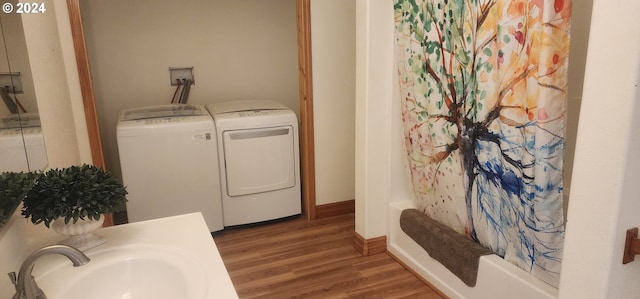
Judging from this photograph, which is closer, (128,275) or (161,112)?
(128,275)

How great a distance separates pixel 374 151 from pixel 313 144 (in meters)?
0.68

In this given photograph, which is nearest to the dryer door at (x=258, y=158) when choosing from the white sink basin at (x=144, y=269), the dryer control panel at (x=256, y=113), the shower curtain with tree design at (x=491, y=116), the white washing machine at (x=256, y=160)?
the white washing machine at (x=256, y=160)

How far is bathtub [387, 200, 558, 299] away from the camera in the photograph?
173cm

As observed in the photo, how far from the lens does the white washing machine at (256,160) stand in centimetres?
291

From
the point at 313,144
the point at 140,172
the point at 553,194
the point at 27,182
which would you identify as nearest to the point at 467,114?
the point at 553,194

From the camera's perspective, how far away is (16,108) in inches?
40.3

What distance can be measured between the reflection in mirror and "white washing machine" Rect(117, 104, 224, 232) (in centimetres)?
151

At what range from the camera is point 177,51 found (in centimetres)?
328

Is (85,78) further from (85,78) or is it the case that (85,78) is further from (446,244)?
(446,244)

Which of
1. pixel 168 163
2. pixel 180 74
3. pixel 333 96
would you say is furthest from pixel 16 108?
pixel 180 74

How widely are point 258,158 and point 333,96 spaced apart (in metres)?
0.71

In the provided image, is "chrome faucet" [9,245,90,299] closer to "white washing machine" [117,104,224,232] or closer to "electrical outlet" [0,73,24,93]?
"electrical outlet" [0,73,24,93]

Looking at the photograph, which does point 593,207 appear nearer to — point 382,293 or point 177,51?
point 382,293

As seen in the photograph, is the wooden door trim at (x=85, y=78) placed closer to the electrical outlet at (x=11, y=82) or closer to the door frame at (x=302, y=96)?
the door frame at (x=302, y=96)
